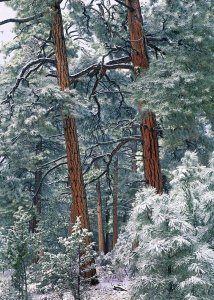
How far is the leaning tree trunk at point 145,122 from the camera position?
30.6ft

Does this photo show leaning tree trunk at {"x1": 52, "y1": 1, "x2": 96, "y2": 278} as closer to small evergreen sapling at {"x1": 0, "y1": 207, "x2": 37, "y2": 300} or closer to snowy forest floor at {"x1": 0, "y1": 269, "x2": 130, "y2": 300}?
snowy forest floor at {"x1": 0, "y1": 269, "x2": 130, "y2": 300}

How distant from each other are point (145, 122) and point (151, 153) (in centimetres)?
71

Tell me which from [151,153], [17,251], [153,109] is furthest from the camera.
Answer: [151,153]

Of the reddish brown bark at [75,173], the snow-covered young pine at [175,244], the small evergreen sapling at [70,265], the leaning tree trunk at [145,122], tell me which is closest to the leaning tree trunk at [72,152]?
the reddish brown bark at [75,173]

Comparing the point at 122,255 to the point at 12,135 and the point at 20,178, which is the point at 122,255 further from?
the point at 20,178

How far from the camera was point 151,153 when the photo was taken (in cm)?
933

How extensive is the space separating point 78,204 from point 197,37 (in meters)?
4.54

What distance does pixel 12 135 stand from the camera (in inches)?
574

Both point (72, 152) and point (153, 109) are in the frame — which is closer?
point (153, 109)

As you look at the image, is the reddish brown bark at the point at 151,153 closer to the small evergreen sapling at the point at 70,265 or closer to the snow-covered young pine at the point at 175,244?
the small evergreen sapling at the point at 70,265

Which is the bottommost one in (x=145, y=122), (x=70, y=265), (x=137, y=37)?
(x=70, y=265)

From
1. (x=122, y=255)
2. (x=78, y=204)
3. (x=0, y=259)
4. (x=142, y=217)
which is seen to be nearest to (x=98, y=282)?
(x=78, y=204)

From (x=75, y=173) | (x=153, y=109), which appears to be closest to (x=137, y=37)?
(x=153, y=109)

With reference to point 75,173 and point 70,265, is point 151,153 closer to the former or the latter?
point 75,173
